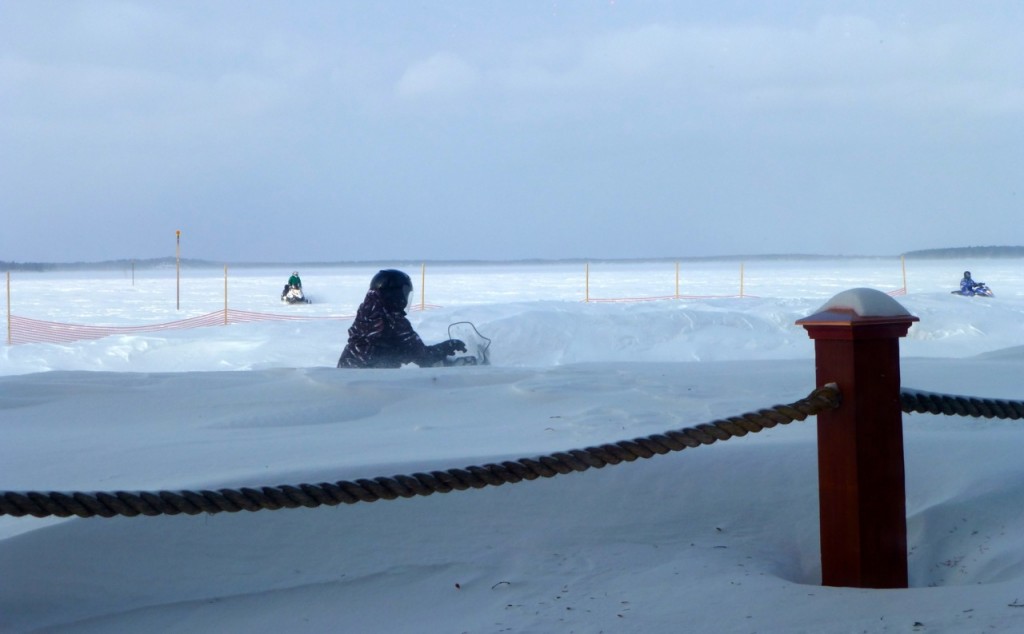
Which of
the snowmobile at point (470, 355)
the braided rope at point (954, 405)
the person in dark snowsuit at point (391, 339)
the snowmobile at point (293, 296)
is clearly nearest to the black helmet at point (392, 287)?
the person in dark snowsuit at point (391, 339)

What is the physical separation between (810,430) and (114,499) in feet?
10.0

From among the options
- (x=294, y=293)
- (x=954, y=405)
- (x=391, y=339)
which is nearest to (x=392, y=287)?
(x=391, y=339)

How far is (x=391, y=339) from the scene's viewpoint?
327 inches

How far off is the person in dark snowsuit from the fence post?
5.96m

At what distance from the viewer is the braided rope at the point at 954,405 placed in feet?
8.13

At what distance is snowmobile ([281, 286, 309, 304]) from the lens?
2748 cm

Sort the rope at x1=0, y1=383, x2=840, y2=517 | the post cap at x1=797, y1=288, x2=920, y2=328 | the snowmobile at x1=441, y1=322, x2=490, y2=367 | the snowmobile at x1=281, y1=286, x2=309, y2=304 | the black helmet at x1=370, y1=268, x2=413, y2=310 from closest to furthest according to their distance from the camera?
the rope at x1=0, y1=383, x2=840, y2=517
the post cap at x1=797, y1=288, x2=920, y2=328
the black helmet at x1=370, y1=268, x2=413, y2=310
the snowmobile at x1=441, y1=322, x2=490, y2=367
the snowmobile at x1=281, y1=286, x2=309, y2=304

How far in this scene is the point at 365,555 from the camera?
2.91 meters

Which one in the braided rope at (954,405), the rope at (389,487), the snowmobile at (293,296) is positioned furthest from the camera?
the snowmobile at (293,296)

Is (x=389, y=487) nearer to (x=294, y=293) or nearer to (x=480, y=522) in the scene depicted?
(x=480, y=522)

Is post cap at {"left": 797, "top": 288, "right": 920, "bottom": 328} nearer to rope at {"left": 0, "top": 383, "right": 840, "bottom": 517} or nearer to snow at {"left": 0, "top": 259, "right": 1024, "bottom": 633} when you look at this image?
snow at {"left": 0, "top": 259, "right": 1024, "bottom": 633}

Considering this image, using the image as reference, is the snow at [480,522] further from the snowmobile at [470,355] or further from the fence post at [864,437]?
the snowmobile at [470,355]

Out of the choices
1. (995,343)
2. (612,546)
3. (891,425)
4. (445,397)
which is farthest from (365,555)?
(995,343)

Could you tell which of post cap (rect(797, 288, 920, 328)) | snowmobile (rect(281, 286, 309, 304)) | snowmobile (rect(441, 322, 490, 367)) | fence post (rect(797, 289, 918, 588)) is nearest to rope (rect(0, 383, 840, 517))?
fence post (rect(797, 289, 918, 588))
